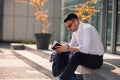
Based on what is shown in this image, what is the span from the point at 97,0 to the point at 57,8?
14769mm

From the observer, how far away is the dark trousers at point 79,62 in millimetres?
5660

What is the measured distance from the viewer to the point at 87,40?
588 cm

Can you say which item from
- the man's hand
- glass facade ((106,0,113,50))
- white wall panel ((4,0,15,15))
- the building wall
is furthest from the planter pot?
white wall panel ((4,0,15,15))

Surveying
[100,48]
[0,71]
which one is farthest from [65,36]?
[100,48]

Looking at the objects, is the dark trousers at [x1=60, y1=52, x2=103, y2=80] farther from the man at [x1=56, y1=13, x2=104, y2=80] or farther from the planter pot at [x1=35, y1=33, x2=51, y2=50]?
the planter pot at [x1=35, y1=33, x2=51, y2=50]

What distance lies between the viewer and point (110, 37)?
13.9 meters

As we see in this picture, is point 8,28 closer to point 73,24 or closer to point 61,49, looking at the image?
point 73,24

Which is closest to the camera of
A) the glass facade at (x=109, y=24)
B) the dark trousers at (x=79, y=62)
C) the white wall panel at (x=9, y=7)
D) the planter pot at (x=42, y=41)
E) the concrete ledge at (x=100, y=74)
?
the dark trousers at (x=79, y=62)

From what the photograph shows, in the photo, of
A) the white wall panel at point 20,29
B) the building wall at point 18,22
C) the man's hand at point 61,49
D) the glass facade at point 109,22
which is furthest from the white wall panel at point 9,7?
the man's hand at point 61,49

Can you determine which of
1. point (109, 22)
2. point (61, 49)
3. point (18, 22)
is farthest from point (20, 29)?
point (61, 49)

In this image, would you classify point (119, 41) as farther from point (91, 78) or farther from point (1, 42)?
point (1, 42)

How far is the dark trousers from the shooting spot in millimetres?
5660

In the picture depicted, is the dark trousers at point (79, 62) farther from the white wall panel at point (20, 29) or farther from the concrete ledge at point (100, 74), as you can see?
the white wall panel at point (20, 29)

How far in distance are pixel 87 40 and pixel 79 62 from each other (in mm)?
385
